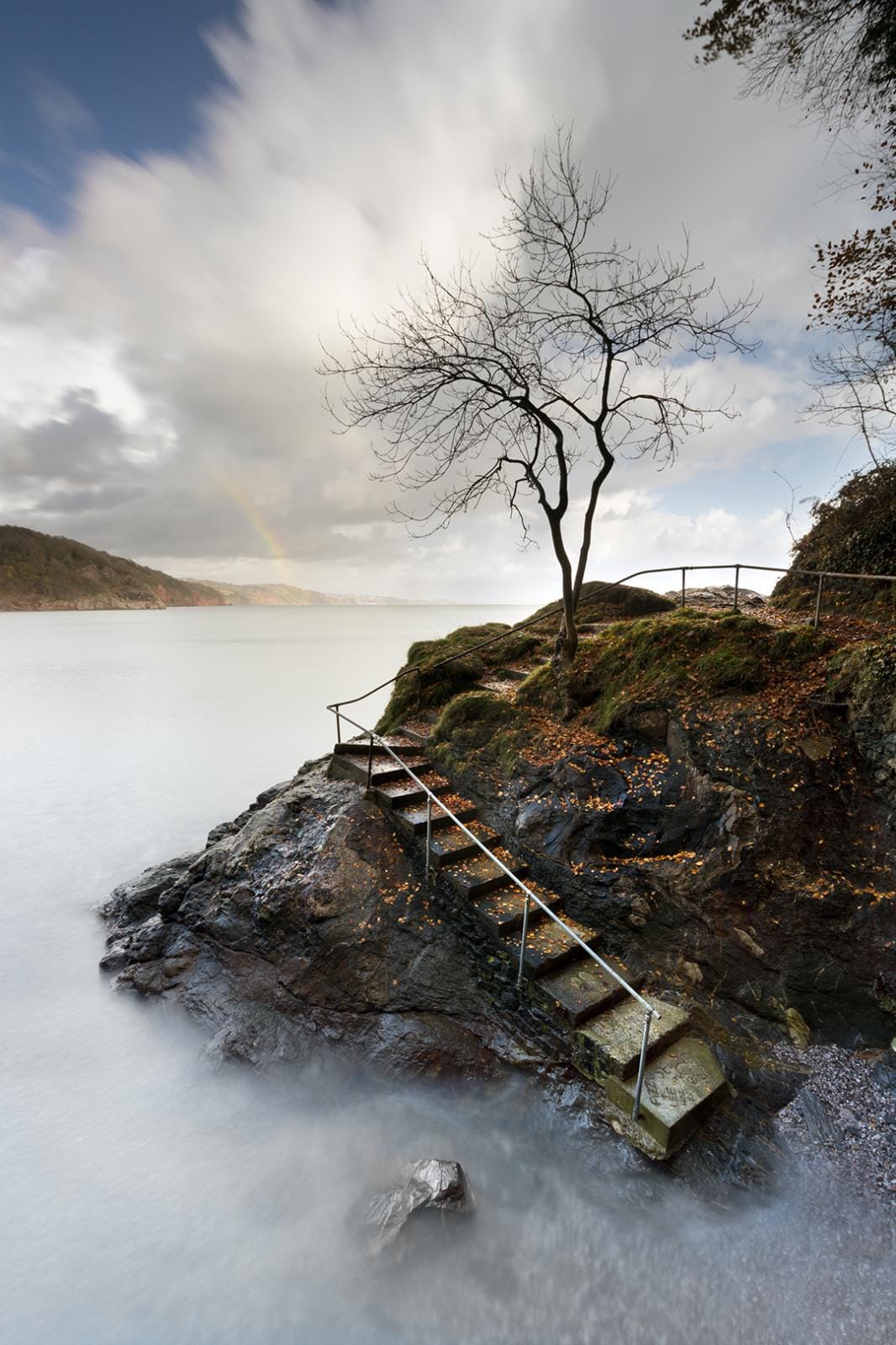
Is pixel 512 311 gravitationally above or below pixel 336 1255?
above

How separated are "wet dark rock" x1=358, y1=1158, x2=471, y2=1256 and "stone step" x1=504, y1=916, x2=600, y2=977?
6.01 feet

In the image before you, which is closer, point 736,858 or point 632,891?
point 736,858

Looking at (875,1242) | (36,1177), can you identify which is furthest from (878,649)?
(36,1177)

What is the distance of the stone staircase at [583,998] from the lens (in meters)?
4.71

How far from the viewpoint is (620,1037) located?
514 cm

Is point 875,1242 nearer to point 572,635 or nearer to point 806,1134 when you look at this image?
point 806,1134

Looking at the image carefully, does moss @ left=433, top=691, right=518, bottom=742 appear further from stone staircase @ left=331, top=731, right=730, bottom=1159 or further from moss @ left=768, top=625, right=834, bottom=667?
moss @ left=768, top=625, right=834, bottom=667

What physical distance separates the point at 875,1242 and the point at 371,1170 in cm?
411

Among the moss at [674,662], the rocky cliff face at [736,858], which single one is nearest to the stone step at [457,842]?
the rocky cliff face at [736,858]

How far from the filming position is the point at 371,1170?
502 cm

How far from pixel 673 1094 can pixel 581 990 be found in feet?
3.69

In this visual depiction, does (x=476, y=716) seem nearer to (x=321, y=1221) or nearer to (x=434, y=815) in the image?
(x=434, y=815)

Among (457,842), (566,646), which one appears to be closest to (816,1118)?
(457,842)

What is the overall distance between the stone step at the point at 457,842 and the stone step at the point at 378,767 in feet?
4.24
